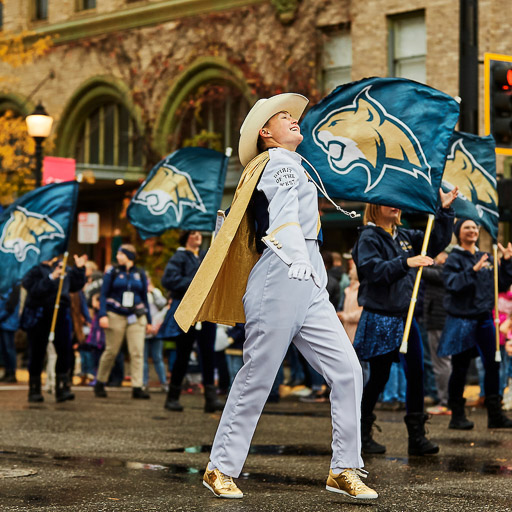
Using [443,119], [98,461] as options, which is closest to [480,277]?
[443,119]

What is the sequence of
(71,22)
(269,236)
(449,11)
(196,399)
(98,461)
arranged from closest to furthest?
(269,236)
(98,461)
(196,399)
(449,11)
(71,22)

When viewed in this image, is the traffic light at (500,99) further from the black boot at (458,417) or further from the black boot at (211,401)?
the black boot at (211,401)

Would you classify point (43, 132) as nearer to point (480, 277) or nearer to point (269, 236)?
point (480, 277)

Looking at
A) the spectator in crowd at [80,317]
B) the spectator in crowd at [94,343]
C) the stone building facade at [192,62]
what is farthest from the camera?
the stone building facade at [192,62]

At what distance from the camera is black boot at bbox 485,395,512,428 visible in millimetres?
10789

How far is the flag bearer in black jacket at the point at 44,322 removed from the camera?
46.4 ft

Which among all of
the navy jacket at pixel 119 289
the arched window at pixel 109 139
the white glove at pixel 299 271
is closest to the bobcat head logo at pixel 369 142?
the white glove at pixel 299 271

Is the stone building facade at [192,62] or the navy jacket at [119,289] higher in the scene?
the stone building facade at [192,62]

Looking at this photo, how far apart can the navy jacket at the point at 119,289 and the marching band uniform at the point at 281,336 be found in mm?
8803

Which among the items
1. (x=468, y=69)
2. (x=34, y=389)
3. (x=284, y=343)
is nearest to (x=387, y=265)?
(x=284, y=343)

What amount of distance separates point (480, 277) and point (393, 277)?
2.79 metres

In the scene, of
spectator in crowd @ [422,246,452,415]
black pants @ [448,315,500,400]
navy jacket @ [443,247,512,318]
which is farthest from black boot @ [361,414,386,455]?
spectator in crowd @ [422,246,452,415]

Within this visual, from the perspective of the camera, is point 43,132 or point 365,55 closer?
point 43,132

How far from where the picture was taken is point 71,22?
29594 mm
